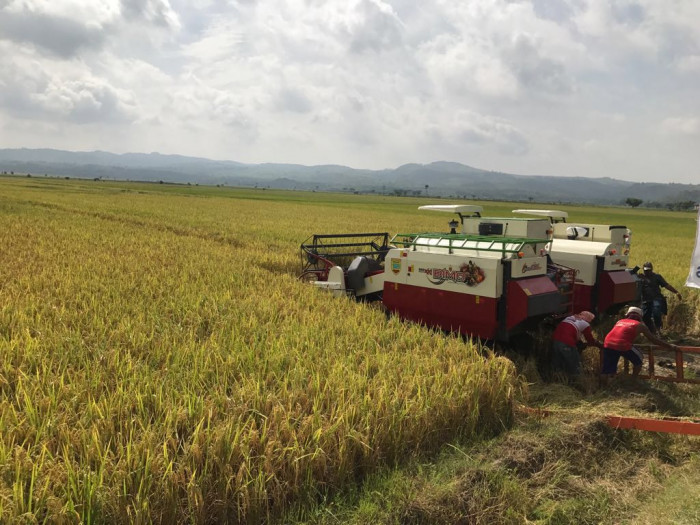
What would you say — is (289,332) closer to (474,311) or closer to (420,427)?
(420,427)

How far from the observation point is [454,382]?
181 inches

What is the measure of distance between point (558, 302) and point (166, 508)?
20.1ft

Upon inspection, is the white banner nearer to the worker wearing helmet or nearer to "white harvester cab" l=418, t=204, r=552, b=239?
"white harvester cab" l=418, t=204, r=552, b=239

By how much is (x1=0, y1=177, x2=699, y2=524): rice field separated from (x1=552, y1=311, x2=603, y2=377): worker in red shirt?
196cm

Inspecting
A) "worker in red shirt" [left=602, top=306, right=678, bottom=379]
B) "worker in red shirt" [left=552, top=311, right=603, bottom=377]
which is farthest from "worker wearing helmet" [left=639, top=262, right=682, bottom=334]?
"worker in red shirt" [left=552, top=311, right=603, bottom=377]

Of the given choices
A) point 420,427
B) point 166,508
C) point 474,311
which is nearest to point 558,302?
point 474,311

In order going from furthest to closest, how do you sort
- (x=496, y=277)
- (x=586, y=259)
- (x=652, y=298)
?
(x=652, y=298) < (x=586, y=259) < (x=496, y=277)

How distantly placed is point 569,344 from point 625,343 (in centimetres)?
70

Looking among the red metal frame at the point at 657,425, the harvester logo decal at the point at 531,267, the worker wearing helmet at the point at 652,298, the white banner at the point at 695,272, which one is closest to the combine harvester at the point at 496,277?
the harvester logo decal at the point at 531,267

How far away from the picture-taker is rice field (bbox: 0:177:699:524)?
2.84m

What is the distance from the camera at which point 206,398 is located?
3.91m

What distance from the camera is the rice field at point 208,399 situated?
2.84 metres

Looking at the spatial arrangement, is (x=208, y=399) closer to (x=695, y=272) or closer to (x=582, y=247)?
(x=695, y=272)

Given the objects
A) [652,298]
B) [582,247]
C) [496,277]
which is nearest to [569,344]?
[496,277]
